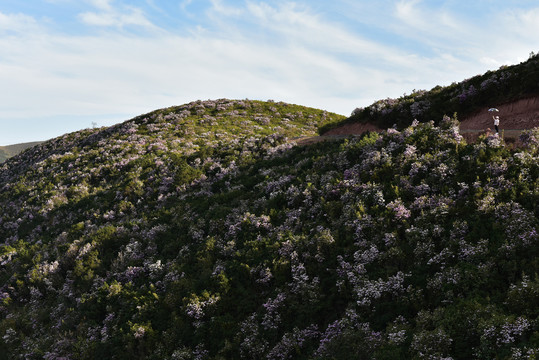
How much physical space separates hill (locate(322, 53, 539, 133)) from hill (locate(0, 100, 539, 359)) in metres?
4.49

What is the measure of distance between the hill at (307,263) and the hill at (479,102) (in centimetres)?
449

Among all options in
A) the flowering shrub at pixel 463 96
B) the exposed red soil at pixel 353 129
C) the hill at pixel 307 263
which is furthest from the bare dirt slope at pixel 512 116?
the exposed red soil at pixel 353 129

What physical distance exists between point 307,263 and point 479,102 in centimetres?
1665

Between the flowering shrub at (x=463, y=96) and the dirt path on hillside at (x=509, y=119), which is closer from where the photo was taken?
the dirt path on hillside at (x=509, y=119)

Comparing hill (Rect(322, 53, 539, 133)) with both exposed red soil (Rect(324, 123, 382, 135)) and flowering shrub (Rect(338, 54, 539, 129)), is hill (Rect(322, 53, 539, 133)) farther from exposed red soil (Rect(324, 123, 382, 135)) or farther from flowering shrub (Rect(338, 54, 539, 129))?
exposed red soil (Rect(324, 123, 382, 135))

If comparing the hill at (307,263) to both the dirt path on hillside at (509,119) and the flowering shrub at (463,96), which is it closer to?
the dirt path on hillside at (509,119)

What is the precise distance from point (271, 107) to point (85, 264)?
39100 mm

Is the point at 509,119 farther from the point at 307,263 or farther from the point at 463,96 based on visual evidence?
the point at 307,263

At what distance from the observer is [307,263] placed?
13055 millimetres

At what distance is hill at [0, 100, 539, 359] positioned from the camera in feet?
30.1

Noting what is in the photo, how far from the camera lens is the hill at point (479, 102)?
18312 millimetres

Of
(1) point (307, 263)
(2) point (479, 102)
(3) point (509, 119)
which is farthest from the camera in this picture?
(2) point (479, 102)

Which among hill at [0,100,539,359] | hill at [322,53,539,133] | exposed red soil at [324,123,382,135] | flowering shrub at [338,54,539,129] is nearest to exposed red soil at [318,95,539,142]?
hill at [322,53,539,133]

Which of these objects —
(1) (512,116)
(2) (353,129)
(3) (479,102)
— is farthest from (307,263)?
(2) (353,129)
